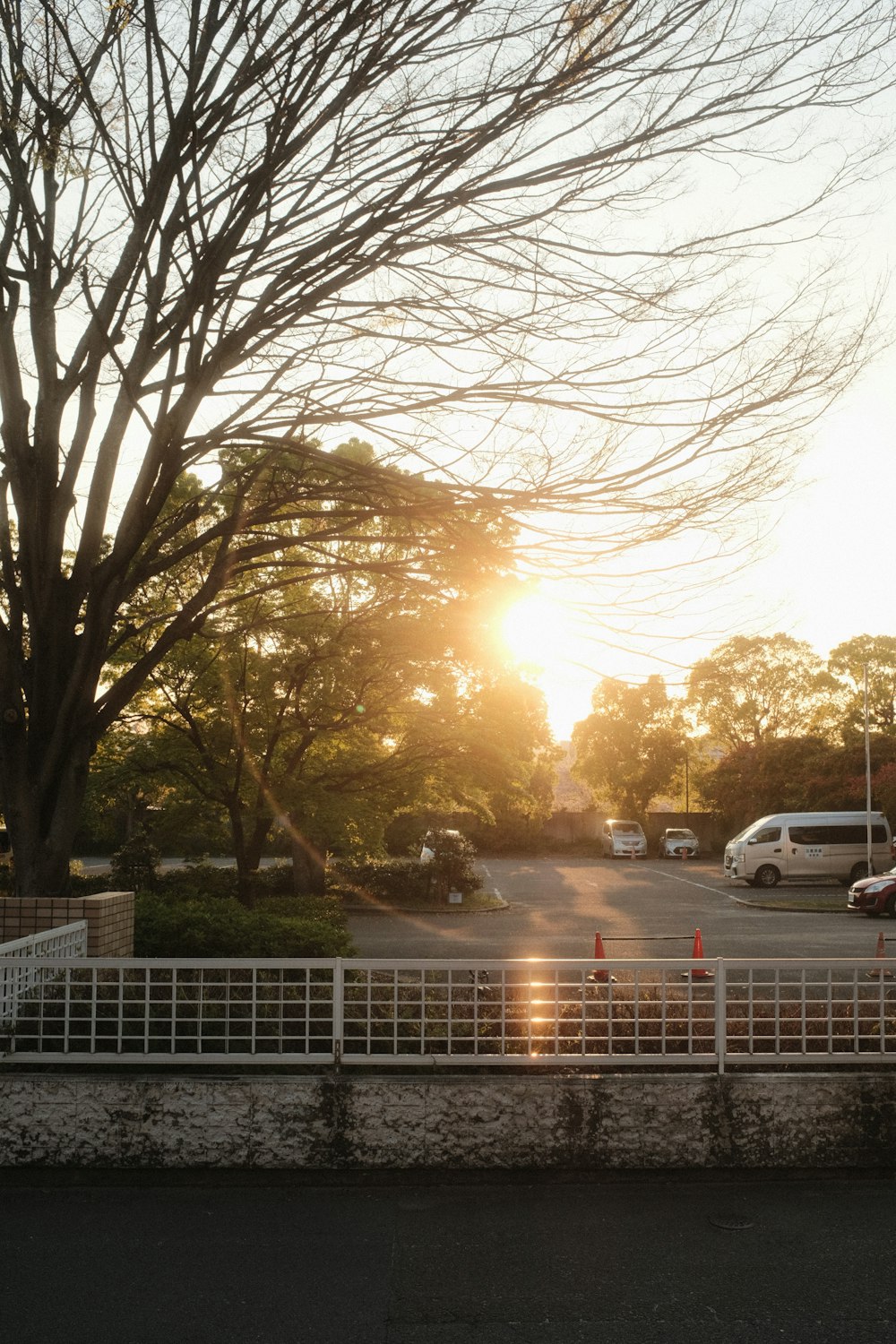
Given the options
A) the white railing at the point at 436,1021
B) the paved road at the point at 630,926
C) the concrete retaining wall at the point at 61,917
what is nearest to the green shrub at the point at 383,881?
the paved road at the point at 630,926

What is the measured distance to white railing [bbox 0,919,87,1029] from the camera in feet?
20.2

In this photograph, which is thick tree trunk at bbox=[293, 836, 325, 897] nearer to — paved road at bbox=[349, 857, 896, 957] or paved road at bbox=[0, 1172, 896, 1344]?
paved road at bbox=[349, 857, 896, 957]

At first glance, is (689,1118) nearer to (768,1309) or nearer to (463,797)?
(768,1309)

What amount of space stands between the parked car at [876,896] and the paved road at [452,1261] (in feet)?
66.2

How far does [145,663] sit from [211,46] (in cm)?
457

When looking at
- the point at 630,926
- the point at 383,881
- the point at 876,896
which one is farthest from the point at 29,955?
the point at 383,881

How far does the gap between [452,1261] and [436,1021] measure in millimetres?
1685

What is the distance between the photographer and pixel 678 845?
174 feet

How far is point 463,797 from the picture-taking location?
25.5 meters

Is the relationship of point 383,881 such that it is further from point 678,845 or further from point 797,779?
point 678,845

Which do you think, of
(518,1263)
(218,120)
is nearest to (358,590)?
(218,120)

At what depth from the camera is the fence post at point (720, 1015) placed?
19.3 feet

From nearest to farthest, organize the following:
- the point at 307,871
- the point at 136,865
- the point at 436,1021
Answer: the point at 436,1021 → the point at 307,871 → the point at 136,865

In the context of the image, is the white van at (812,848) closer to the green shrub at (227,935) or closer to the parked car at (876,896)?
the parked car at (876,896)
